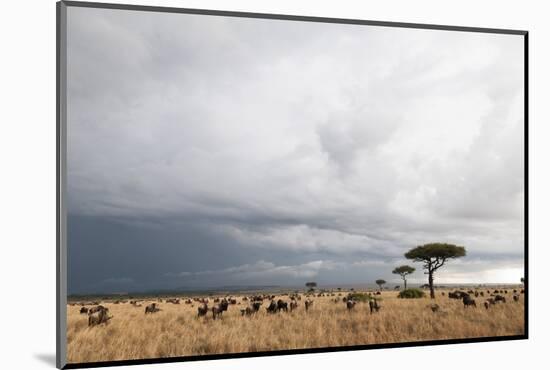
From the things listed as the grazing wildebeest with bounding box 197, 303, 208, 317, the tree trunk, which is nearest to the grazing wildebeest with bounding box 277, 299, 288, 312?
the grazing wildebeest with bounding box 197, 303, 208, 317

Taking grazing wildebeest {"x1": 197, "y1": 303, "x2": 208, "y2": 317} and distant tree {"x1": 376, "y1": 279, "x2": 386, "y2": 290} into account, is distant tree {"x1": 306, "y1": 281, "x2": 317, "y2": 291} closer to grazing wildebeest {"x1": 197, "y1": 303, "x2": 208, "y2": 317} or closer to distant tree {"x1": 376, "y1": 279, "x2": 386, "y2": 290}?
distant tree {"x1": 376, "y1": 279, "x2": 386, "y2": 290}

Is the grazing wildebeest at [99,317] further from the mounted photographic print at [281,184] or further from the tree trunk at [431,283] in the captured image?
the tree trunk at [431,283]

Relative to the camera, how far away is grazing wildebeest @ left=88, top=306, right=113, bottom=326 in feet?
24.9

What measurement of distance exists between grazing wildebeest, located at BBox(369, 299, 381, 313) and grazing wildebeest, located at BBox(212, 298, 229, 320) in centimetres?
190

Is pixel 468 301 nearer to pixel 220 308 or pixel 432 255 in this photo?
pixel 432 255

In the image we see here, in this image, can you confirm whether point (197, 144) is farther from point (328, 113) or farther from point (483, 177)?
point (483, 177)

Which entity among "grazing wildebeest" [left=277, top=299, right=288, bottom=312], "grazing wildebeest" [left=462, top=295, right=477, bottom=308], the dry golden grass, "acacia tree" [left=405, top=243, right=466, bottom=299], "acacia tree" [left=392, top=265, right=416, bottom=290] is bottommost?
the dry golden grass

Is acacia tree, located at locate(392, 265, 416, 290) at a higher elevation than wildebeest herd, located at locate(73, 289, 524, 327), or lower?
higher

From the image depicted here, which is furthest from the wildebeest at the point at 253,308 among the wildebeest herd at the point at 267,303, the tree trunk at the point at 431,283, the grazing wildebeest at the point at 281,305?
the tree trunk at the point at 431,283

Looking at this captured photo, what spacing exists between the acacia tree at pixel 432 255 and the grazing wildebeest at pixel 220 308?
242cm

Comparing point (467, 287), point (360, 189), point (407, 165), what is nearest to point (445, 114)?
point (407, 165)

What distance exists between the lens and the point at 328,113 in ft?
27.9

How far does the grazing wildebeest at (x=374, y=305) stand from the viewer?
879 cm

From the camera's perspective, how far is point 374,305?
28.9 ft
